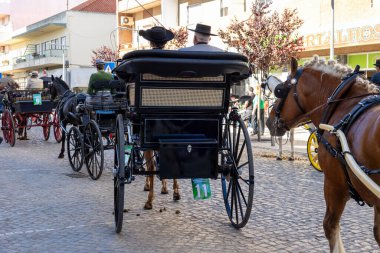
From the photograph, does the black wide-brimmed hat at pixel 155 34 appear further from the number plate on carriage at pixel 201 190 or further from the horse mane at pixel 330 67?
the horse mane at pixel 330 67

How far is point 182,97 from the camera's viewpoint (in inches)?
227

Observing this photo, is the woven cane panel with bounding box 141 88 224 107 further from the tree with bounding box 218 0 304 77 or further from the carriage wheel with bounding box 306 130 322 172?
the tree with bounding box 218 0 304 77

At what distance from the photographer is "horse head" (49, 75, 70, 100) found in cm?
1285

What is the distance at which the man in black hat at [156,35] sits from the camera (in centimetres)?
630

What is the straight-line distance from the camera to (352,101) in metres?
4.27

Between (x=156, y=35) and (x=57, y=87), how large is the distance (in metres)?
7.17

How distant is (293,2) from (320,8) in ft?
5.86

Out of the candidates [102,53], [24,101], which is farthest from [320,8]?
[102,53]

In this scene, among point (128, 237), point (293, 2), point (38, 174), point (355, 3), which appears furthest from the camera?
point (293, 2)

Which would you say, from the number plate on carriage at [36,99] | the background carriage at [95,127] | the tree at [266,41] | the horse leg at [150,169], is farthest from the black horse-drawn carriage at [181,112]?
the tree at [266,41]

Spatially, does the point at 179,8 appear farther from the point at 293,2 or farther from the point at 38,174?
the point at 38,174

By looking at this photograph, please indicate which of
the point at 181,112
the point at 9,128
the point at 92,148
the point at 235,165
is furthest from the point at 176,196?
the point at 9,128

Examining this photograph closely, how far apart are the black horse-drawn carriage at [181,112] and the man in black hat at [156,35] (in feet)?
2.08

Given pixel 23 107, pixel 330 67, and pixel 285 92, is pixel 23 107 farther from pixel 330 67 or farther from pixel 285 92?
pixel 330 67
